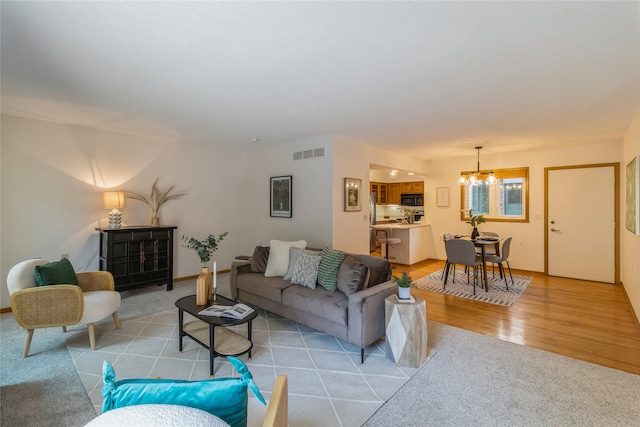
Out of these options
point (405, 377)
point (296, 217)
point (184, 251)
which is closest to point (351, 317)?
point (405, 377)

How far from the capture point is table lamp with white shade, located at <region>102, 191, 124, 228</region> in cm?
443

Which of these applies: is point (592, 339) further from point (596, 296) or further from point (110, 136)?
point (110, 136)

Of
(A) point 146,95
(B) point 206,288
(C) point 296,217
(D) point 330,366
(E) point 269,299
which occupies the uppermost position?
(A) point 146,95

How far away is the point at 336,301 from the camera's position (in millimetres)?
2910

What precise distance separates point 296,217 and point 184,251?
7.23 ft

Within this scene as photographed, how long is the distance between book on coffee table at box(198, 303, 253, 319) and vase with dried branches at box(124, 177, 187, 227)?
2937mm

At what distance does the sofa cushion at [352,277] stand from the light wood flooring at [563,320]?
1.36 meters

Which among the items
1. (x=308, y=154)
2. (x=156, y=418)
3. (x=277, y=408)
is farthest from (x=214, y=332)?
(x=308, y=154)

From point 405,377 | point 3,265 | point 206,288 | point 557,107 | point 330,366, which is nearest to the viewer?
point 405,377

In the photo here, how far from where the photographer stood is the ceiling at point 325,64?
5.80 ft

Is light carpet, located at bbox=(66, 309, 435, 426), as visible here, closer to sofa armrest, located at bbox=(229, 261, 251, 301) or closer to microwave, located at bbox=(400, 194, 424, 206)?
sofa armrest, located at bbox=(229, 261, 251, 301)

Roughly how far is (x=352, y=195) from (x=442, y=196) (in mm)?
3299

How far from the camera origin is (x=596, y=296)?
455 cm

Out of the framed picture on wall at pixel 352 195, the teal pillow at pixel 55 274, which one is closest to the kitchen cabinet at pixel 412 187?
the framed picture on wall at pixel 352 195
